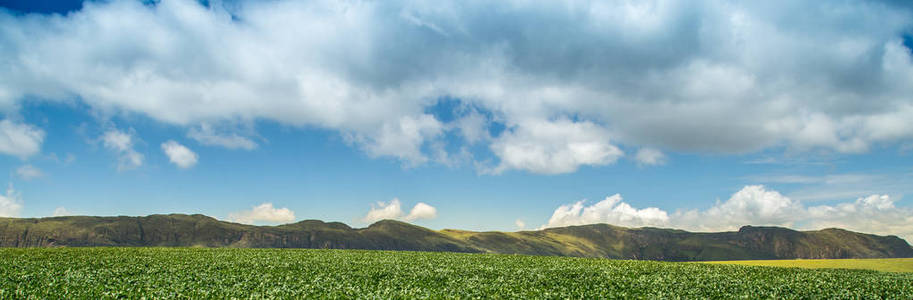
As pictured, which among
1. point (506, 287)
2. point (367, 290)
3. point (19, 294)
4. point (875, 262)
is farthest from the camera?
point (875, 262)

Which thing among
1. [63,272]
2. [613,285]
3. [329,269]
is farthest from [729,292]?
[63,272]

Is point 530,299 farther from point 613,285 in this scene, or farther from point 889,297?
point 889,297

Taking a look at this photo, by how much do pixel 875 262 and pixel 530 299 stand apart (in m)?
89.8

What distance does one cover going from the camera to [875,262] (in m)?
82.1

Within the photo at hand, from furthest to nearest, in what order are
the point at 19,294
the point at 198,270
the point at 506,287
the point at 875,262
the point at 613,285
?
the point at 875,262
the point at 198,270
the point at 613,285
the point at 506,287
the point at 19,294

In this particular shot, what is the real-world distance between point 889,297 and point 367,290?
3725 cm

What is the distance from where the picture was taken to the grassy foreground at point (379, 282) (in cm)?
2878

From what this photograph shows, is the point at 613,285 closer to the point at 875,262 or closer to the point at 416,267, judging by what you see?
the point at 416,267

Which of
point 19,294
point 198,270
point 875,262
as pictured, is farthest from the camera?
point 875,262

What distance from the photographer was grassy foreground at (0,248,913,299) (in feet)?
94.4

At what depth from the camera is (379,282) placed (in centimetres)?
3456

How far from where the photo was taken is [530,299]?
28.0 m

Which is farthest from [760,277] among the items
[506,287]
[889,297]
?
[506,287]

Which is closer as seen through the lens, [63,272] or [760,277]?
[63,272]
